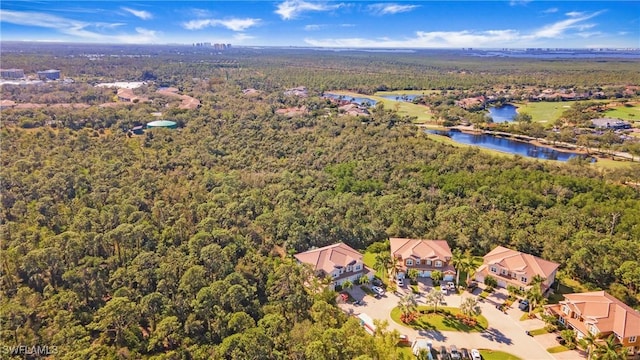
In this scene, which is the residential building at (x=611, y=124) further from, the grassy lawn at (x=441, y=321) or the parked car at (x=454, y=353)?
the parked car at (x=454, y=353)

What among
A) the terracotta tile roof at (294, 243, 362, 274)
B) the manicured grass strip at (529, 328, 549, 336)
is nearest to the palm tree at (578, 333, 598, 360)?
the manicured grass strip at (529, 328, 549, 336)

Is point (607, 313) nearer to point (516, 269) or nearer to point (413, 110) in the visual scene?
point (516, 269)

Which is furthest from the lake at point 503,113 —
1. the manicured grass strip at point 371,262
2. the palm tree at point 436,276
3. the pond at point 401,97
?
the palm tree at point 436,276

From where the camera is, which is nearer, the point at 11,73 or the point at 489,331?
the point at 489,331

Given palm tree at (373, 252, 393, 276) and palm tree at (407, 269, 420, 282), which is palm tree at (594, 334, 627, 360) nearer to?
palm tree at (407, 269, 420, 282)

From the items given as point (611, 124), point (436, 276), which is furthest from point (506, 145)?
point (436, 276)

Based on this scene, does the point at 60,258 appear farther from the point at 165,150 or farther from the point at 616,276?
the point at 616,276

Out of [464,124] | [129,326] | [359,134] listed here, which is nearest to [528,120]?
[464,124]
